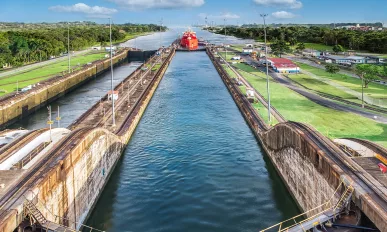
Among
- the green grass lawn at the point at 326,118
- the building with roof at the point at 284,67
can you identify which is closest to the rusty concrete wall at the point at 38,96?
the green grass lawn at the point at 326,118

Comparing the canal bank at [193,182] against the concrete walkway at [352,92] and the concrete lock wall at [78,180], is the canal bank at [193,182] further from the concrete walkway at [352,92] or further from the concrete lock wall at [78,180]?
the concrete walkway at [352,92]

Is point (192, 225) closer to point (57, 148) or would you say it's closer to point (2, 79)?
point (57, 148)

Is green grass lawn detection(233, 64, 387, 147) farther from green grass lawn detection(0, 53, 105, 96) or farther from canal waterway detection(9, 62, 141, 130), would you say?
green grass lawn detection(0, 53, 105, 96)

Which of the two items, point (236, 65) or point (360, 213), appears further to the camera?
point (236, 65)

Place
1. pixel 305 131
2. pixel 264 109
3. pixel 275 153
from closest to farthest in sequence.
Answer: pixel 305 131 → pixel 275 153 → pixel 264 109

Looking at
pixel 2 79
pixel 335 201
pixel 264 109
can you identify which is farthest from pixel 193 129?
pixel 2 79

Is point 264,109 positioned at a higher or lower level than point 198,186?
higher

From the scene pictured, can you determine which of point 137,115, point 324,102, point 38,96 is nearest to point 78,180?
point 137,115
